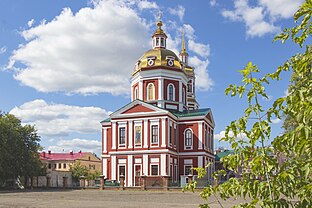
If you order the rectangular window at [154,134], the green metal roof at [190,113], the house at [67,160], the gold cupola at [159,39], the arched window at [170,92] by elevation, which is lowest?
the house at [67,160]

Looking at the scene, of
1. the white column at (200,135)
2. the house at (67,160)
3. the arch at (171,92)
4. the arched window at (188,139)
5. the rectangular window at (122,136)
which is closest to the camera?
the rectangular window at (122,136)

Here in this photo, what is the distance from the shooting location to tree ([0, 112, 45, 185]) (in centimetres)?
4150

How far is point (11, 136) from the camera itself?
4247 centimetres

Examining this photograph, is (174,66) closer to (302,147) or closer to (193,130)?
(193,130)

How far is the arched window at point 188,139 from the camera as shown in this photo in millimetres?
45562

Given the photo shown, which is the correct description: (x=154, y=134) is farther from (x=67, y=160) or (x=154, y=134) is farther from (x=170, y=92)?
(x=67, y=160)

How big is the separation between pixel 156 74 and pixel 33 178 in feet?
61.1

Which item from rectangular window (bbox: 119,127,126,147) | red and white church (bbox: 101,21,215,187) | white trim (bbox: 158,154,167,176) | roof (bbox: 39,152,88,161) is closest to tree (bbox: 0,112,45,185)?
red and white church (bbox: 101,21,215,187)

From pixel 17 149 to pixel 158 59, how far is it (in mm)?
18392

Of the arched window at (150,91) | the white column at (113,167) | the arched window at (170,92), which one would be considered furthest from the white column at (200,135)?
the white column at (113,167)

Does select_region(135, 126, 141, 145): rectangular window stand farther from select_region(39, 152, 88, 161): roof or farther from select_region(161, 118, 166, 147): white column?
select_region(39, 152, 88, 161): roof

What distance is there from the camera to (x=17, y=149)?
43500 millimetres

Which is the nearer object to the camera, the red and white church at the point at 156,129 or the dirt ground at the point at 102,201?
the dirt ground at the point at 102,201

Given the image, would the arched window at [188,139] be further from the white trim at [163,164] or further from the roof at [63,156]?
the roof at [63,156]
